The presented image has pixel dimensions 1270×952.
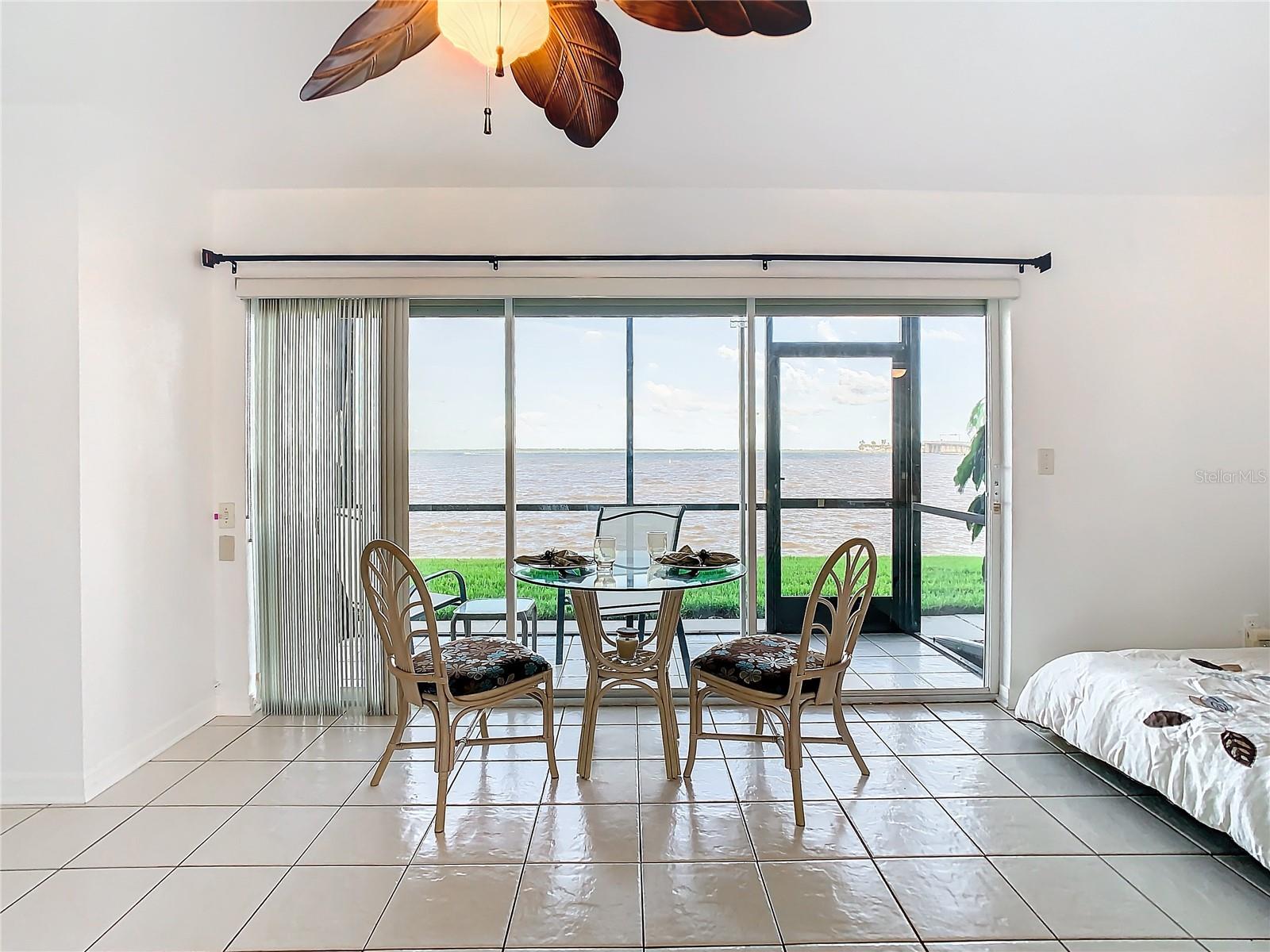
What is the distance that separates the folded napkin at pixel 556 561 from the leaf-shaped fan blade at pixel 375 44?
1.76 metres

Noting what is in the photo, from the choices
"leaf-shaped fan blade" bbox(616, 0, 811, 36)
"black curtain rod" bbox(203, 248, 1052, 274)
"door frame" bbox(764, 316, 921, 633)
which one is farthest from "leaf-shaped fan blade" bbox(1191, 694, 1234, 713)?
"leaf-shaped fan blade" bbox(616, 0, 811, 36)

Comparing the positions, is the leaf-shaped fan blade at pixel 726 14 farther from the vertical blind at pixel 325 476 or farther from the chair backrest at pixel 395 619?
the vertical blind at pixel 325 476

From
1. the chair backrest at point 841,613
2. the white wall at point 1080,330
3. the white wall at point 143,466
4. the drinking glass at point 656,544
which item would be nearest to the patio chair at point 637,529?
the drinking glass at point 656,544

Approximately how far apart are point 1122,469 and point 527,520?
301 centimetres

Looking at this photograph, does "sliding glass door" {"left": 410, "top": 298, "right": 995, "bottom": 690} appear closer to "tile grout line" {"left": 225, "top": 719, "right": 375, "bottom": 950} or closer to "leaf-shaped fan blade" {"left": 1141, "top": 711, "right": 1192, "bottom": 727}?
"tile grout line" {"left": 225, "top": 719, "right": 375, "bottom": 950}

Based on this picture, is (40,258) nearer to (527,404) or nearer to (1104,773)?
(527,404)

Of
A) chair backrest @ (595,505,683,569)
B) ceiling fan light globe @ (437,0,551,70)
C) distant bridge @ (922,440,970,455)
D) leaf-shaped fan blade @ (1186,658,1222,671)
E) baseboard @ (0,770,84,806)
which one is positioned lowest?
baseboard @ (0,770,84,806)

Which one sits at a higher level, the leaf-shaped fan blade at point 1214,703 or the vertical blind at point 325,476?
the vertical blind at point 325,476

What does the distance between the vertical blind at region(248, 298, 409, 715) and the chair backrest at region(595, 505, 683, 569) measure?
100cm

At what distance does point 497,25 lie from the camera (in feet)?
5.83

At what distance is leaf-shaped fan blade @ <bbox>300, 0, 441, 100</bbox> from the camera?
5.44ft

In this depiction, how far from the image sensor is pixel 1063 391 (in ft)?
11.6

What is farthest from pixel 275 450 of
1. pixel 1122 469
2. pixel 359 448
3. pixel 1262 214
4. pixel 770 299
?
pixel 1262 214

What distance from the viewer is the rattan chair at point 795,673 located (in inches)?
98.9
